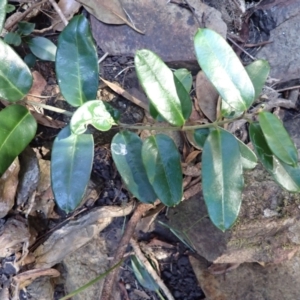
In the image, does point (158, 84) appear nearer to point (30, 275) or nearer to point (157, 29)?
point (157, 29)

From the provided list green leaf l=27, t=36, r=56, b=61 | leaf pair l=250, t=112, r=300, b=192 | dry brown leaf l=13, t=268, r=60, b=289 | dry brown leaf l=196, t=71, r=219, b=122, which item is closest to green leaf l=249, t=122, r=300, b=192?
leaf pair l=250, t=112, r=300, b=192

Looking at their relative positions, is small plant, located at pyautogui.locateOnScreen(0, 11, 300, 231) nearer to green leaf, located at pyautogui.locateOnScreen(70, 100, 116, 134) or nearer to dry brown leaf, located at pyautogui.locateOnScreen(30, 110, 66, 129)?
green leaf, located at pyautogui.locateOnScreen(70, 100, 116, 134)

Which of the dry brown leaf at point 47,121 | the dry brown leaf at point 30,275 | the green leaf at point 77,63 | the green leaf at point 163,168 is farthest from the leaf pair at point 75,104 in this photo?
the dry brown leaf at point 30,275

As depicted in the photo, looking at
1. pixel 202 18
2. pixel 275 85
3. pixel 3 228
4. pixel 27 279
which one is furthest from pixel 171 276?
pixel 202 18

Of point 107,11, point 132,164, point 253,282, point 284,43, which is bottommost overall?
point 253,282

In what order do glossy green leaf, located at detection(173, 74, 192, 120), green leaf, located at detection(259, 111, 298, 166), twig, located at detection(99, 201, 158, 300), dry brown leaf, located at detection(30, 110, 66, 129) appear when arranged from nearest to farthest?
green leaf, located at detection(259, 111, 298, 166) < glossy green leaf, located at detection(173, 74, 192, 120) < dry brown leaf, located at detection(30, 110, 66, 129) < twig, located at detection(99, 201, 158, 300)

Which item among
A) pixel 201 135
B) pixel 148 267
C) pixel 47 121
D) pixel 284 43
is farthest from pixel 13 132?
pixel 284 43

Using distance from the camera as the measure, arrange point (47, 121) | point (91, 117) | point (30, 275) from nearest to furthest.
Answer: point (91, 117) < point (47, 121) < point (30, 275)
